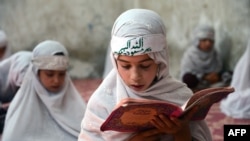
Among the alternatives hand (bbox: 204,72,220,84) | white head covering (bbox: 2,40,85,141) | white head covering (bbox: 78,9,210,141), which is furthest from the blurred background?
white head covering (bbox: 78,9,210,141)

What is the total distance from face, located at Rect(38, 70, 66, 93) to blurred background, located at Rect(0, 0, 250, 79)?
3.95 metres

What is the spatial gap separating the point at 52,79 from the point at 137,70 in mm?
1622

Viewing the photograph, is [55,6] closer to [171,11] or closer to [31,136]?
[171,11]

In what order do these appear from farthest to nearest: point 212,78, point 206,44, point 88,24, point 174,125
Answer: point 88,24 → point 206,44 → point 212,78 → point 174,125

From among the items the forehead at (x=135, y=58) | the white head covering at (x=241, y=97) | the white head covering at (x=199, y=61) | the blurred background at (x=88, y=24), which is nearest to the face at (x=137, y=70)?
the forehead at (x=135, y=58)

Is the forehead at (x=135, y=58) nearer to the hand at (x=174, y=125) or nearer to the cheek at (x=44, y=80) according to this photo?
the hand at (x=174, y=125)

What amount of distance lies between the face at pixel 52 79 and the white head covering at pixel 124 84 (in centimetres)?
137

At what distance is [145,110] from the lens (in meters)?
1.93

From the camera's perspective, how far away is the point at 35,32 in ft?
27.4

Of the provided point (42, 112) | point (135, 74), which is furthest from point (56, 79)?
point (135, 74)

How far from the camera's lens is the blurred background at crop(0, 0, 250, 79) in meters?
A: 7.38

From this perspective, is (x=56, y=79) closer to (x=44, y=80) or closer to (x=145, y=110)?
(x=44, y=80)

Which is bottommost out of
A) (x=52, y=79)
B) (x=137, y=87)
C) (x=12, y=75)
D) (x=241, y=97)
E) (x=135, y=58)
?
(x=241, y=97)

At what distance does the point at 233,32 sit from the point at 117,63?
497cm
